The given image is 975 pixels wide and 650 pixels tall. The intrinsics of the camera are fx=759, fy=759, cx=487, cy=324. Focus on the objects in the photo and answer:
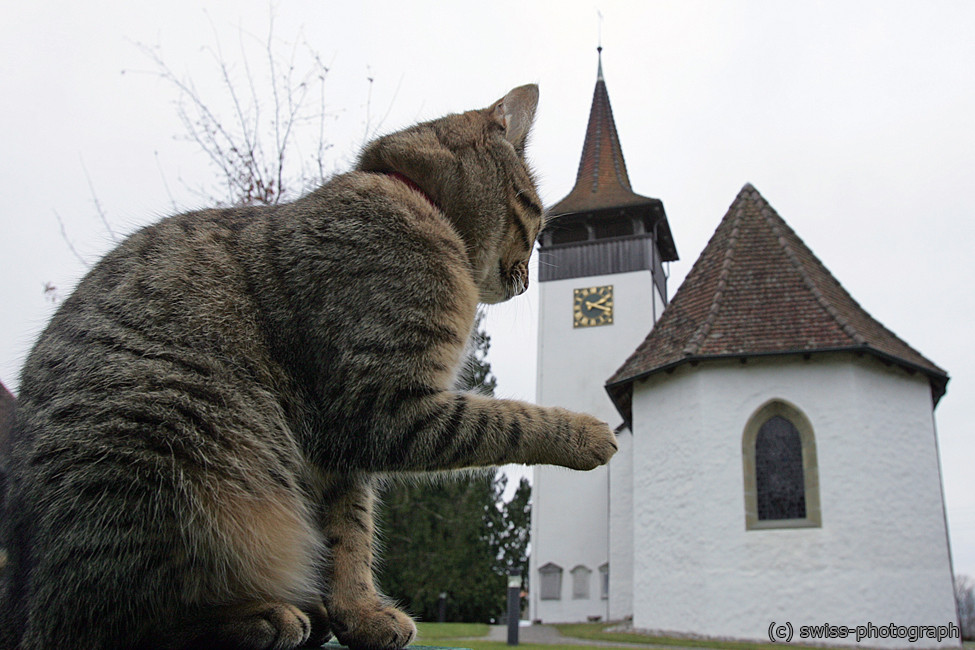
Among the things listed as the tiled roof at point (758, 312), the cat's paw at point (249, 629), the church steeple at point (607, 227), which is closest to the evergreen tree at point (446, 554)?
the church steeple at point (607, 227)

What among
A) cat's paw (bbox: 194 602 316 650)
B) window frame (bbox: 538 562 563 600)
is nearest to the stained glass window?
window frame (bbox: 538 562 563 600)

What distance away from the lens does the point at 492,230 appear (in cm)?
233

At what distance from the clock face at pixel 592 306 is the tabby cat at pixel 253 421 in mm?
23804

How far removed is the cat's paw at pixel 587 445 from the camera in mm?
1844

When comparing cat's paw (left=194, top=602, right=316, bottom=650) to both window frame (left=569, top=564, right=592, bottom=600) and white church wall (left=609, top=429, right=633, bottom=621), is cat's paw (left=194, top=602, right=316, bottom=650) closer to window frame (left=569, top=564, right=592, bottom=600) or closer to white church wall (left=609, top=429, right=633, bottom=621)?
white church wall (left=609, top=429, right=633, bottom=621)

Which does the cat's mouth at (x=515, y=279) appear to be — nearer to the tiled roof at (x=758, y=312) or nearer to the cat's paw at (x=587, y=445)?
the cat's paw at (x=587, y=445)

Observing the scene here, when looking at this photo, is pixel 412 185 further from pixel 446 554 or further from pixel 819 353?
pixel 446 554

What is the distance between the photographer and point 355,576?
79.8 inches

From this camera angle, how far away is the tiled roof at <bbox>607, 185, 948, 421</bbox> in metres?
14.0

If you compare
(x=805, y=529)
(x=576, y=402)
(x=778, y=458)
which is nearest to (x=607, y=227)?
(x=576, y=402)

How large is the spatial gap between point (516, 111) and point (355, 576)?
60.8 inches

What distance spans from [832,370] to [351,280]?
44.7ft

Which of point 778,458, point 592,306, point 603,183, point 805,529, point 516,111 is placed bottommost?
point 805,529

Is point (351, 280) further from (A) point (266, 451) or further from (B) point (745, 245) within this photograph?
(B) point (745, 245)
